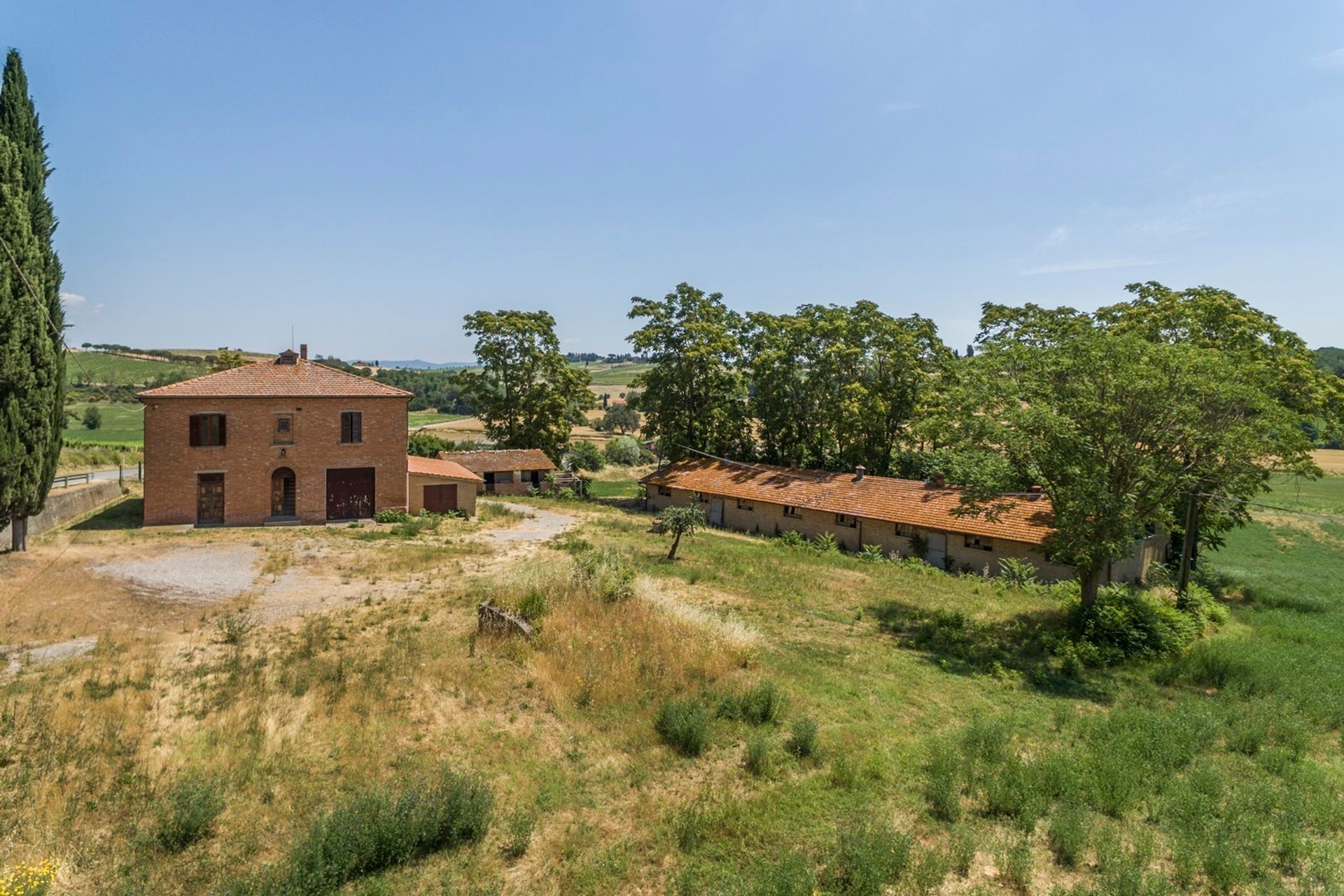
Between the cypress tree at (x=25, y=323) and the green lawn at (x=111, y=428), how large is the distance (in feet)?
Result: 132

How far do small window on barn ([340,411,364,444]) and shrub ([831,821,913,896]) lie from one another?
29.9 m

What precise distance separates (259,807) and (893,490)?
30.0 metres

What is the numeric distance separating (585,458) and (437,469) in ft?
98.1

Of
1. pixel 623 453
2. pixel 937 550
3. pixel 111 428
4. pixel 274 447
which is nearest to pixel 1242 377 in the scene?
pixel 937 550

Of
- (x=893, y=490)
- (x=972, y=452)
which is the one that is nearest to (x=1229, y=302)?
(x=893, y=490)

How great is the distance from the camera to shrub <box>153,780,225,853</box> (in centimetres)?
781

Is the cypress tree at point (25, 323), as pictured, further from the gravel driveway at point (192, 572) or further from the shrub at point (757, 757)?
the shrub at point (757, 757)

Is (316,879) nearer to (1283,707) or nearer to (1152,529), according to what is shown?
(1283,707)

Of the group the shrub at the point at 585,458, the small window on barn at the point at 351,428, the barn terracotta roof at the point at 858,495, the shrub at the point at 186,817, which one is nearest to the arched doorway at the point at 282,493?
the small window on barn at the point at 351,428

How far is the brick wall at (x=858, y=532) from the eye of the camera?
26828mm

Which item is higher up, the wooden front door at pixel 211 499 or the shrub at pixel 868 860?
the wooden front door at pixel 211 499

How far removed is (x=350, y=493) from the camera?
105 ft

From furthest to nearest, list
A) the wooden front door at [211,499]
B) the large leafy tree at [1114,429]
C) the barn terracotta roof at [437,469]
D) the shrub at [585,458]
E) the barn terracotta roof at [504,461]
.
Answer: the shrub at [585,458] < the barn terracotta roof at [504,461] < the barn terracotta roof at [437,469] < the wooden front door at [211,499] < the large leafy tree at [1114,429]

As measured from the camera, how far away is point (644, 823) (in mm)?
8531
